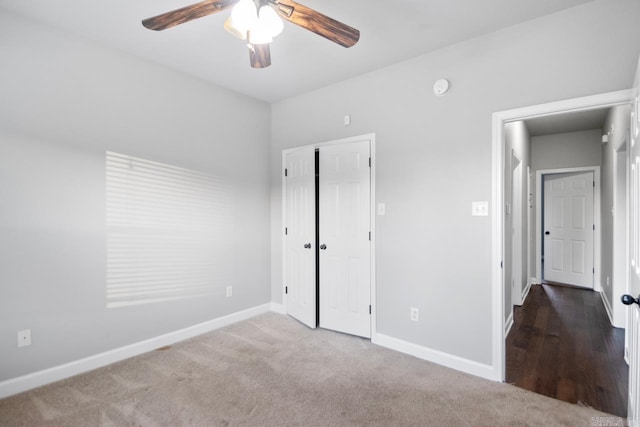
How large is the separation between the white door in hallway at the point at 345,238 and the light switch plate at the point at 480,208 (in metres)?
0.94

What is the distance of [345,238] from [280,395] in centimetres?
156

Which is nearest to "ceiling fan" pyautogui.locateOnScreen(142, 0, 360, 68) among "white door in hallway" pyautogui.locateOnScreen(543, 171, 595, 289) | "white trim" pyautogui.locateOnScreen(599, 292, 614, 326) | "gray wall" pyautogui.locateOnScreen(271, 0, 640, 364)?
"gray wall" pyautogui.locateOnScreen(271, 0, 640, 364)

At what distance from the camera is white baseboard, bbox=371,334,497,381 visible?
8.13 feet

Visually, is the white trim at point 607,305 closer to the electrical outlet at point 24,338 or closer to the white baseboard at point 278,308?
the white baseboard at point 278,308

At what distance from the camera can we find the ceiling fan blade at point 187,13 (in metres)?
1.58

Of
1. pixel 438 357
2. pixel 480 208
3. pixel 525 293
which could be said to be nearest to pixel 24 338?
pixel 438 357

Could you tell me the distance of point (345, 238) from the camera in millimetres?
3318

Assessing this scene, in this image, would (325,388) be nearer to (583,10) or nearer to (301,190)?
→ (301,190)

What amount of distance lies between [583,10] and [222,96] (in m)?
3.06

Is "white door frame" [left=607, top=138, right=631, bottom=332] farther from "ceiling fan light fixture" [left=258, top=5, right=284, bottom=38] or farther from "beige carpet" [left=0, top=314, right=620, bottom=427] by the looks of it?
"ceiling fan light fixture" [left=258, top=5, right=284, bottom=38]

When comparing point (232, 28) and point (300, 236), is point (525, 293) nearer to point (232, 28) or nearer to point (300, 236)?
point (300, 236)

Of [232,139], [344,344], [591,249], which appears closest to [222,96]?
[232,139]

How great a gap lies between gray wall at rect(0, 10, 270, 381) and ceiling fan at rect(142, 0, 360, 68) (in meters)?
1.28

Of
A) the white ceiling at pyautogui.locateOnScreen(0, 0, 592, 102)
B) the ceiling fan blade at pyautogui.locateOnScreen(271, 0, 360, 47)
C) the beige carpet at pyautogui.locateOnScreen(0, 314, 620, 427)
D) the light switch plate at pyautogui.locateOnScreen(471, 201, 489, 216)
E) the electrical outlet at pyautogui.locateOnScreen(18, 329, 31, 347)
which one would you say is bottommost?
the beige carpet at pyautogui.locateOnScreen(0, 314, 620, 427)
